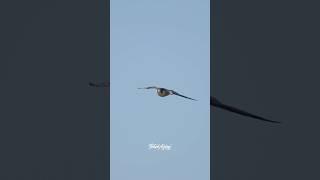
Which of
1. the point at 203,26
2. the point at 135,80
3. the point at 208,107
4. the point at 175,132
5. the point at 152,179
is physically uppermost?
the point at 203,26

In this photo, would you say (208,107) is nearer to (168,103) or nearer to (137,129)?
(168,103)

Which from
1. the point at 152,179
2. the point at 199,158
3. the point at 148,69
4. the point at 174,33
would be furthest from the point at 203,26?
the point at 152,179

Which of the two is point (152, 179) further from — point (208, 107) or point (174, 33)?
point (174, 33)

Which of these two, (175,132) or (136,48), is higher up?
(136,48)

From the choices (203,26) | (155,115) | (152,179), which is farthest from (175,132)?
(203,26)

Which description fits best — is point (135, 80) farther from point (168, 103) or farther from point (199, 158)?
point (199, 158)

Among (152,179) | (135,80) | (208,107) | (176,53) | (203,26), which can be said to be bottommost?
(152,179)

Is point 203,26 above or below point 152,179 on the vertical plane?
above
